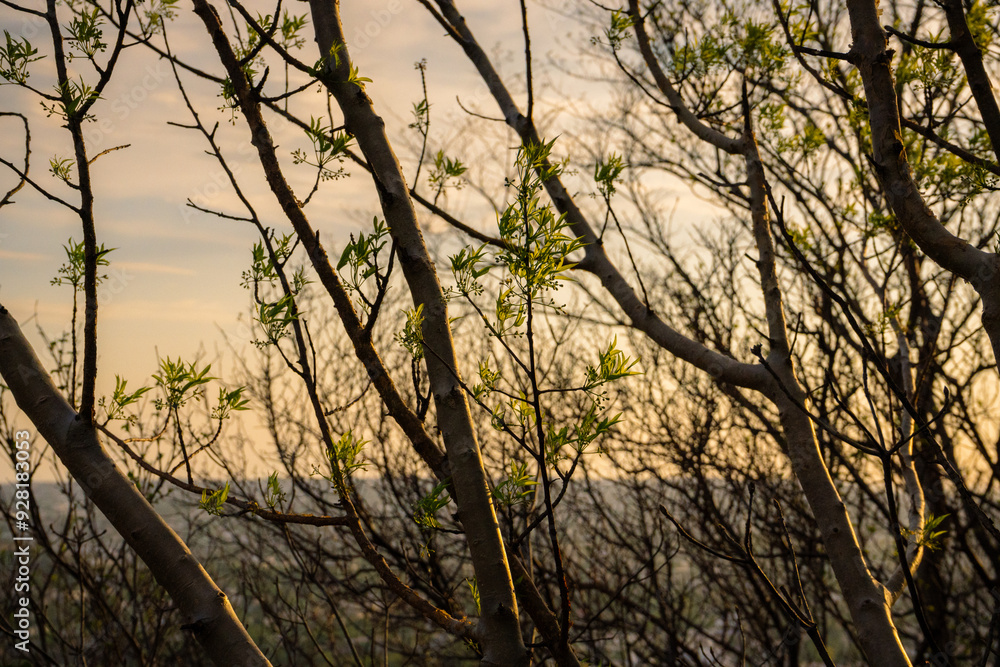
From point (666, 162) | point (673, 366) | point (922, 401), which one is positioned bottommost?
point (922, 401)

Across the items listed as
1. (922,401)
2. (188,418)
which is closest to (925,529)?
(922,401)

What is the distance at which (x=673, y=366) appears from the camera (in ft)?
18.0

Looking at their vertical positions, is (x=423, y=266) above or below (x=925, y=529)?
above

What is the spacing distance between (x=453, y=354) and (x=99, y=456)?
25.2 inches

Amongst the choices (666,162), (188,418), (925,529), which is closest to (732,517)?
(666,162)

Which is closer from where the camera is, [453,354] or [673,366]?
[453,354]

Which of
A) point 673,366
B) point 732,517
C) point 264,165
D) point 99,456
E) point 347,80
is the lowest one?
point 99,456

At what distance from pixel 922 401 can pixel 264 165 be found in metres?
4.78

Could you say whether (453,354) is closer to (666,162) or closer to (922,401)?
(922,401)

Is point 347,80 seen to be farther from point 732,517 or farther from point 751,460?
point 732,517

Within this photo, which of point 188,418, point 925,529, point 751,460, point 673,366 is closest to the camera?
point 925,529

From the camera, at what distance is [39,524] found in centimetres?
298

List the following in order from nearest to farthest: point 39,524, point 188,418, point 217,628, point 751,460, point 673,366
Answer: point 217,628 < point 39,524 < point 188,418 < point 751,460 < point 673,366

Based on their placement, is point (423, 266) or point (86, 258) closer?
point (86, 258)
